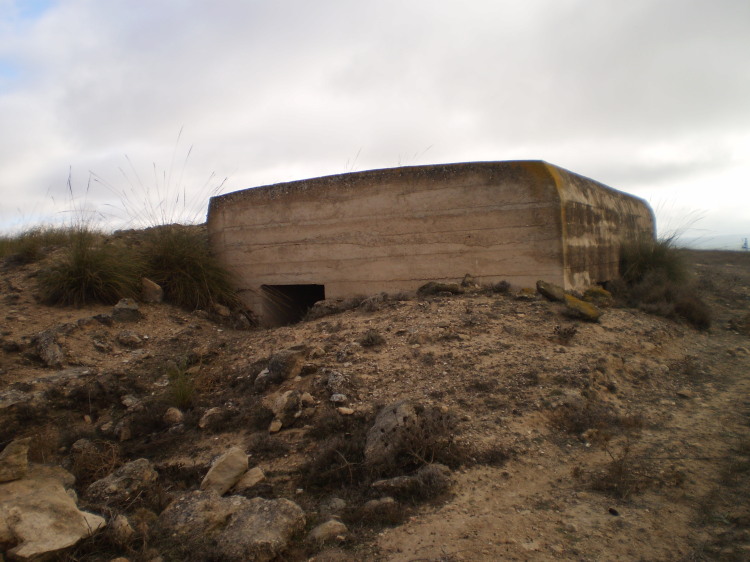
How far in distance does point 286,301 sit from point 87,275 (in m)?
2.64

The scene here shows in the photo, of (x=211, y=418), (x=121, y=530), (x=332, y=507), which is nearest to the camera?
(x=121, y=530)

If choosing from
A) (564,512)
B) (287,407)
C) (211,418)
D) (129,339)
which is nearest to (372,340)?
(287,407)

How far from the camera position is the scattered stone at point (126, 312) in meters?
6.11

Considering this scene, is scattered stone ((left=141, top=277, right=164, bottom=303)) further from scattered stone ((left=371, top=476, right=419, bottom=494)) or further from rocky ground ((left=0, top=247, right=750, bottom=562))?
scattered stone ((left=371, top=476, right=419, bottom=494))

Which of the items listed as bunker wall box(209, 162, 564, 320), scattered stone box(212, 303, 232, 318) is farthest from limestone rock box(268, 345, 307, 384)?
scattered stone box(212, 303, 232, 318)

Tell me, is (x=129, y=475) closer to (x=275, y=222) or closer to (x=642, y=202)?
(x=275, y=222)

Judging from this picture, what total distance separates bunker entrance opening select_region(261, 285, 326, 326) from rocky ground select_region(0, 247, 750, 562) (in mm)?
1286

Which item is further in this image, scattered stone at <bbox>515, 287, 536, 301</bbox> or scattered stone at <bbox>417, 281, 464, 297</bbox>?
scattered stone at <bbox>417, 281, 464, 297</bbox>

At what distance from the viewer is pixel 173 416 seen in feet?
14.2

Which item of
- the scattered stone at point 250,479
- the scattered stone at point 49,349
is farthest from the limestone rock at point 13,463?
the scattered stone at point 49,349

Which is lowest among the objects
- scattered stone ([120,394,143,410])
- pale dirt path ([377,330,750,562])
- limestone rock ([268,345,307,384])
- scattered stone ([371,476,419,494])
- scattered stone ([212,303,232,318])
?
pale dirt path ([377,330,750,562])

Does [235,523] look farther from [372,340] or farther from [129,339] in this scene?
[129,339]

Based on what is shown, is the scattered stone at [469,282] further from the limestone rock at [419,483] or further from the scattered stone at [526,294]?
the limestone rock at [419,483]

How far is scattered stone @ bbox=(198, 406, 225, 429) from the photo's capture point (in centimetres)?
418
